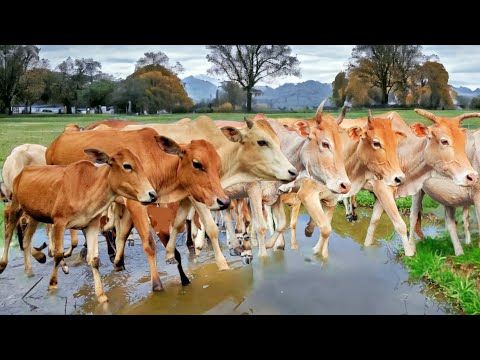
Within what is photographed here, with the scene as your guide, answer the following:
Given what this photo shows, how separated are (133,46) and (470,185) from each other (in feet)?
7.88

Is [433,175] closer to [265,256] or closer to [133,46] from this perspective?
[265,256]

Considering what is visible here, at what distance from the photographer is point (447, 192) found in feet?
13.2

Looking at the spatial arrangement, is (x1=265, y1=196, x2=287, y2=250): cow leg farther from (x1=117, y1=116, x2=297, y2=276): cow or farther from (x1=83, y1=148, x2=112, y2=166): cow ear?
(x1=83, y1=148, x2=112, y2=166): cow ear

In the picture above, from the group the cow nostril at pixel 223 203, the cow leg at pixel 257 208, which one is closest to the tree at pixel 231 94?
the cow leg at pixel 257 208

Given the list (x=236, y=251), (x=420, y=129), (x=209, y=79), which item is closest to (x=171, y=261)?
(x=236, y=251)

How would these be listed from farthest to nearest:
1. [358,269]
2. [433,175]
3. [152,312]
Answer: [433,175] → [358,269] → [152,312]

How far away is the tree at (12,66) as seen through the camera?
373 centimetres

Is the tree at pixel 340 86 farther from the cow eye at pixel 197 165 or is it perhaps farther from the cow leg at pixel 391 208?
the cow eye at pixel 197 165

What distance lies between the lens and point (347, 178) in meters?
3.76

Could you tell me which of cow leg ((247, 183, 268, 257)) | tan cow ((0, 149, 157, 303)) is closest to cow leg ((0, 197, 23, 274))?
tan cow ((0, 149, 157, 303))

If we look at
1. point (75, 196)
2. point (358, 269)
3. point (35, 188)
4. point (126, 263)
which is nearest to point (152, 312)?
point (126, 263)

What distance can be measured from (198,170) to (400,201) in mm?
1749

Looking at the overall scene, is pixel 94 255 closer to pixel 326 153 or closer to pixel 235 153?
pixel 235 153

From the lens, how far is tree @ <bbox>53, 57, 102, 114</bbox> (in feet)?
12.6
